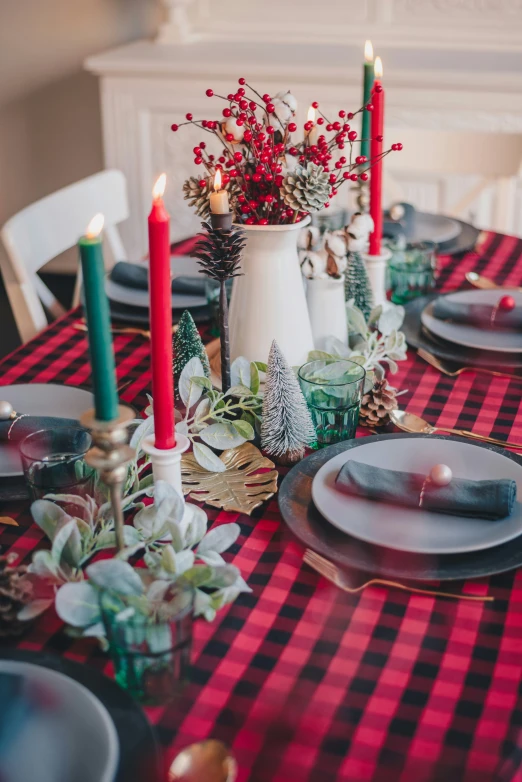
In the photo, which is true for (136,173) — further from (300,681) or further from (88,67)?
(300,681)

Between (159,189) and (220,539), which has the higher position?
(159,189)

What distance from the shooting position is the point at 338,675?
68cm

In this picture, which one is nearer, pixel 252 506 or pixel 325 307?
pixel 252 506

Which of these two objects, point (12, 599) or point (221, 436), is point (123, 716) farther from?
point (221, 436)

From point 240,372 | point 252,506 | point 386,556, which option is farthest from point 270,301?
point 386,556

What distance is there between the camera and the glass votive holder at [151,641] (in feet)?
2.01

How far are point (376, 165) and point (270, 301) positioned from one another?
0.30 metres

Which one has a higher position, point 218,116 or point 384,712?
point 218,116

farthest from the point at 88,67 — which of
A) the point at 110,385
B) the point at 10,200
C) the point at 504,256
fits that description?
the point at 110,385

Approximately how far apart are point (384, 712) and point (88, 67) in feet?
8.38

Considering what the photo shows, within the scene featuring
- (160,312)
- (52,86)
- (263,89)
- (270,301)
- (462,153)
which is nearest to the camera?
(160,312)

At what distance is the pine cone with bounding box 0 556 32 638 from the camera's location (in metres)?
0.72

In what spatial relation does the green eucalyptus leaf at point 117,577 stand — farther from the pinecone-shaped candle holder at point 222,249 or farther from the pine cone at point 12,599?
the pinecone-shaped candle holder at point 222,249

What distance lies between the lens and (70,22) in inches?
126
